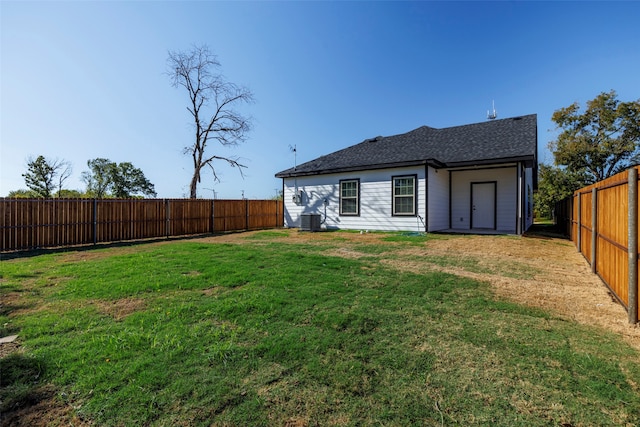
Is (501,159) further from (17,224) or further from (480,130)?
(17,224)

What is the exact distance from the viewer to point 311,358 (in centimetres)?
223

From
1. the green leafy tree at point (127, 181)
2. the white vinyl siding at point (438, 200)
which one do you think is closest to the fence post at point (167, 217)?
the white vinyl siding at point (438, 200)

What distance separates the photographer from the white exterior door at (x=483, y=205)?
12188 mm

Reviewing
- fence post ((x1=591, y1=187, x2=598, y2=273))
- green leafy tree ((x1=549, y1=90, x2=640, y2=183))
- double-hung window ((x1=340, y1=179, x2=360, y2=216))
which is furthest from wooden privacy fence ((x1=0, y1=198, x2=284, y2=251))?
green leafy tree ((x1=549, y1=90, x2=640, y2=183))

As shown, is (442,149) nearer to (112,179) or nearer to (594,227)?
(594,227)

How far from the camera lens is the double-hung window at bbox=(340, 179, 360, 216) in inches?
506

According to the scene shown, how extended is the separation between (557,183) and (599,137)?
3553 mm

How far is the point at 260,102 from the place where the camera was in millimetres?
20859

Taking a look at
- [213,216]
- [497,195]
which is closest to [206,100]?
[213,216]

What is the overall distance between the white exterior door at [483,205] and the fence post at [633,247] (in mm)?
10085

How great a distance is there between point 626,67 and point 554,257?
44.8 ft

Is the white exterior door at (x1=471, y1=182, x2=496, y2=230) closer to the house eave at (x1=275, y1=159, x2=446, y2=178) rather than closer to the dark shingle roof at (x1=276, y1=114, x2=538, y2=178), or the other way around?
the dark shingle roof at (x1=276, y1=114, x2=538, y2=178)

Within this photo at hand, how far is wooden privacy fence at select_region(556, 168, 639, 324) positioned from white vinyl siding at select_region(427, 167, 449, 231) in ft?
21.0

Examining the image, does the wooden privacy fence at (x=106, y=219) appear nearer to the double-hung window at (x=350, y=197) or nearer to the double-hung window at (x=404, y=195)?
the double-hung window at (x=350, y=197)
